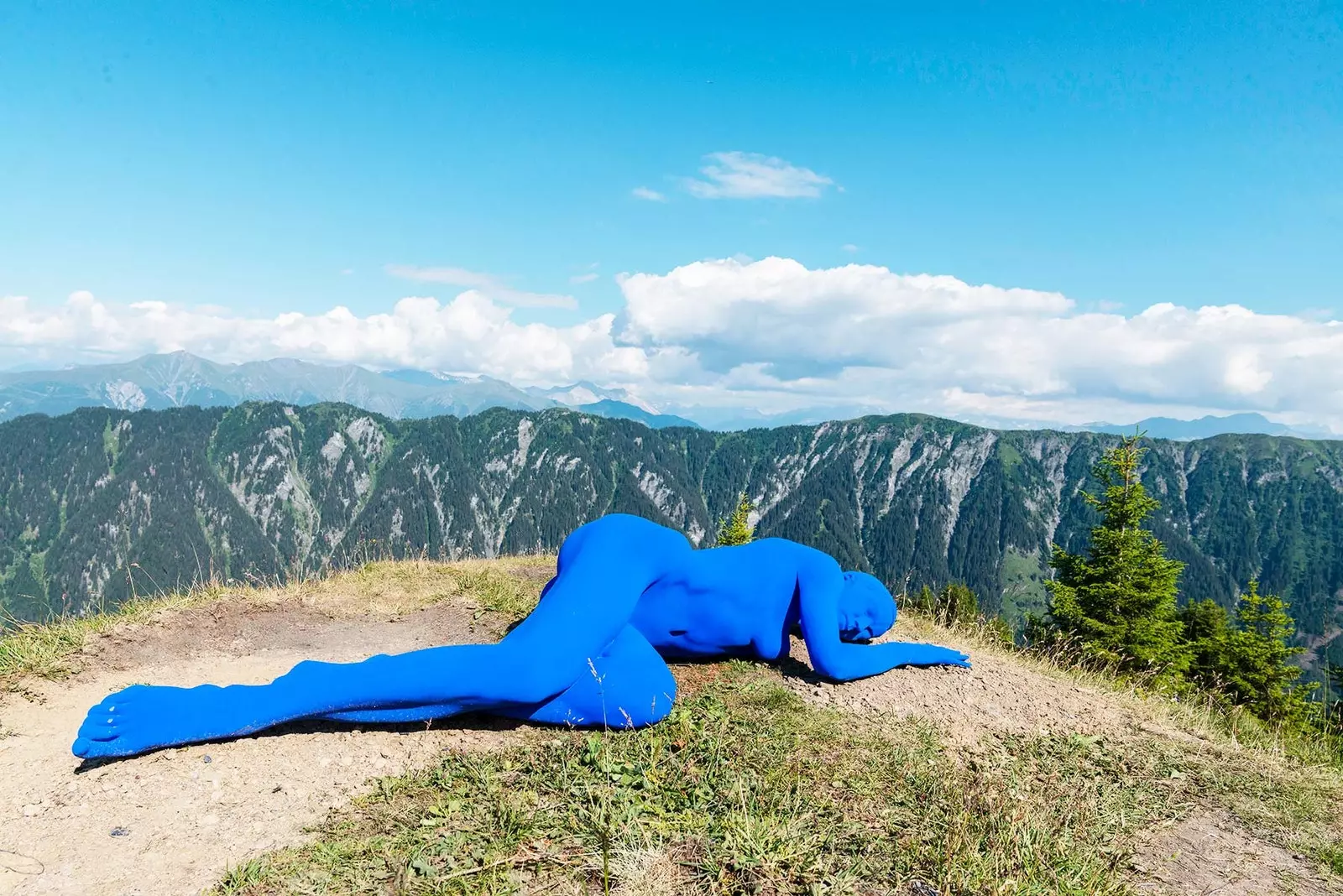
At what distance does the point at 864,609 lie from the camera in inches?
304

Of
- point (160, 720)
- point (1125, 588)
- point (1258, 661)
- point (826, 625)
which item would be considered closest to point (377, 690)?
point (160, 720)

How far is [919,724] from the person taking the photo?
6.49m

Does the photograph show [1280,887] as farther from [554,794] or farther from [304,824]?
[304,824]

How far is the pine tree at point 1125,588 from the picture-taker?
2370 centimetres

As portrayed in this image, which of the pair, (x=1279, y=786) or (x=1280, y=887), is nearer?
(x=1280, y=887)

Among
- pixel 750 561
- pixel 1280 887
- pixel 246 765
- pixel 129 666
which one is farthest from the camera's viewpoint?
pixel 129 666

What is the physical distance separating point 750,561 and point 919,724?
2256 millimetres

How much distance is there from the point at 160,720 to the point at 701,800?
13.0 ft

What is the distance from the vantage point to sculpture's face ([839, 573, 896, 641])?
762 cm

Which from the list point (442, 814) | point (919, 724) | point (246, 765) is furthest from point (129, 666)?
point (919, 724)

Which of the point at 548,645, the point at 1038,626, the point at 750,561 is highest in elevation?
the point at 750,561

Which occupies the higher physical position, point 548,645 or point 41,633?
point 548,645

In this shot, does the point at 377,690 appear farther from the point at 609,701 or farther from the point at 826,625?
the point at 826,625

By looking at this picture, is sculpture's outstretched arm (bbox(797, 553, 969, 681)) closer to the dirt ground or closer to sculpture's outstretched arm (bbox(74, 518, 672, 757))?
sculpture's outstretched arm (bbox(74, 518, 672, 757))
